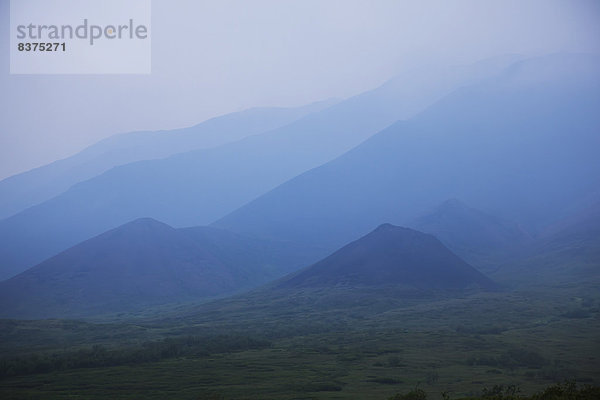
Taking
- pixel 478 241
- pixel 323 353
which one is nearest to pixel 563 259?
pixel 478 241

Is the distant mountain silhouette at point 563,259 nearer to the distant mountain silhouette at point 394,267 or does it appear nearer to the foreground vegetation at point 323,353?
the distant mountain silhouette at point 394,267

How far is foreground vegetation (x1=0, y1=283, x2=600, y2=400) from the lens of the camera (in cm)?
4259

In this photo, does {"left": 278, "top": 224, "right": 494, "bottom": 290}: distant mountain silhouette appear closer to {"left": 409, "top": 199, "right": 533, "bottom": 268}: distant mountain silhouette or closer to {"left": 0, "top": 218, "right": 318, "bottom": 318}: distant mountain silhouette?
{"left": 409, "top": 199, "right": 533, "bottom": 268}: distant mountain silhouette

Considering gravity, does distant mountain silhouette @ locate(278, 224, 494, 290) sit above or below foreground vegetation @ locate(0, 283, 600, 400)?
above

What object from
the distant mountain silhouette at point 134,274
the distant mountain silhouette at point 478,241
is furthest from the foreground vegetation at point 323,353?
the distant mountain silhouette at point 478,241

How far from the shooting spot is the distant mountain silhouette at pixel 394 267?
12331 centimetres

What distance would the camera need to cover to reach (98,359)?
56062 mm

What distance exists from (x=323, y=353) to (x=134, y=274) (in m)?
111

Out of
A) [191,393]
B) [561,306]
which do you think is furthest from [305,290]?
A: [191,393]

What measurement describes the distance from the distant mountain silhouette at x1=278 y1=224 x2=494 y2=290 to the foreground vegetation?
1933cm

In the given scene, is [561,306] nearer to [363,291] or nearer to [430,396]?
[363,291]

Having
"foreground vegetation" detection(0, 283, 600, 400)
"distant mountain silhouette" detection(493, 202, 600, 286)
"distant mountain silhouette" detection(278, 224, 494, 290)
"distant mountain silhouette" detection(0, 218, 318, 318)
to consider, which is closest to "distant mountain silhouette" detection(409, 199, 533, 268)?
"distant mountain silhouette" detection(493, 202, 600, 286)

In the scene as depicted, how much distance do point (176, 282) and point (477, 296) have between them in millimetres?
90145

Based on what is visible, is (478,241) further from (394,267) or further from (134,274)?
(134,274)
